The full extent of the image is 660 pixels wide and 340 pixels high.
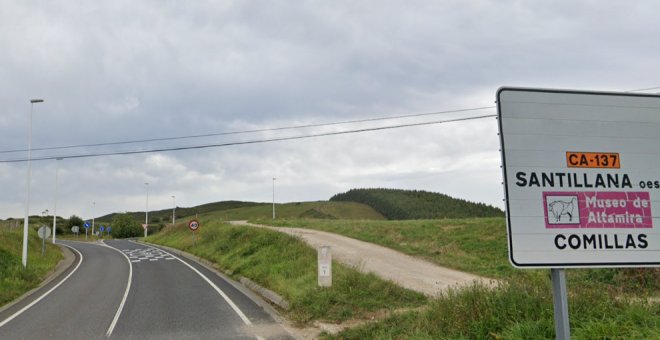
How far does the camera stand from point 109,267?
27.1 m

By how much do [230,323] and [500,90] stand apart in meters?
9.16

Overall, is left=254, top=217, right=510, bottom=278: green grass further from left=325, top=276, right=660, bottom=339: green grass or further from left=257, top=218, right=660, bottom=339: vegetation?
left=325, top=276, right=660, bottom=339: green grass

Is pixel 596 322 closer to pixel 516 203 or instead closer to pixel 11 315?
pixel 516 203

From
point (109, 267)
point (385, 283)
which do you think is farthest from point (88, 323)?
point (109, 267)

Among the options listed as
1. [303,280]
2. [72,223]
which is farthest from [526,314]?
[72,223]

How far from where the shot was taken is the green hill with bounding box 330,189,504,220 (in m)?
75.8

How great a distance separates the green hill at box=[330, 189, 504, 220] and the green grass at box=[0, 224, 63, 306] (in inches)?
2070

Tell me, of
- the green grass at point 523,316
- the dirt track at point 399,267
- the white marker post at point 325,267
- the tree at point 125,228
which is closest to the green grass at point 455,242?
the dirt track at point 399,267

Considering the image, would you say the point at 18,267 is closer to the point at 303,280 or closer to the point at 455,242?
the point at 303,280

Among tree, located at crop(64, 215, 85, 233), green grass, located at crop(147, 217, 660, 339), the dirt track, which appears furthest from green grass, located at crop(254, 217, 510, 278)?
tree, located at crop(64, 215, 85, 233)

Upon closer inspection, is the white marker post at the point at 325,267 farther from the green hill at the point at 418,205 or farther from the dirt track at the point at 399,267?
the green hill at the point at 418,205

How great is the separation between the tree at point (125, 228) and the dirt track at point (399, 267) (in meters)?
75.5

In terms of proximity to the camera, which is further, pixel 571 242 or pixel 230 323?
pixel 230 323

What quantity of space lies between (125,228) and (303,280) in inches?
3368
